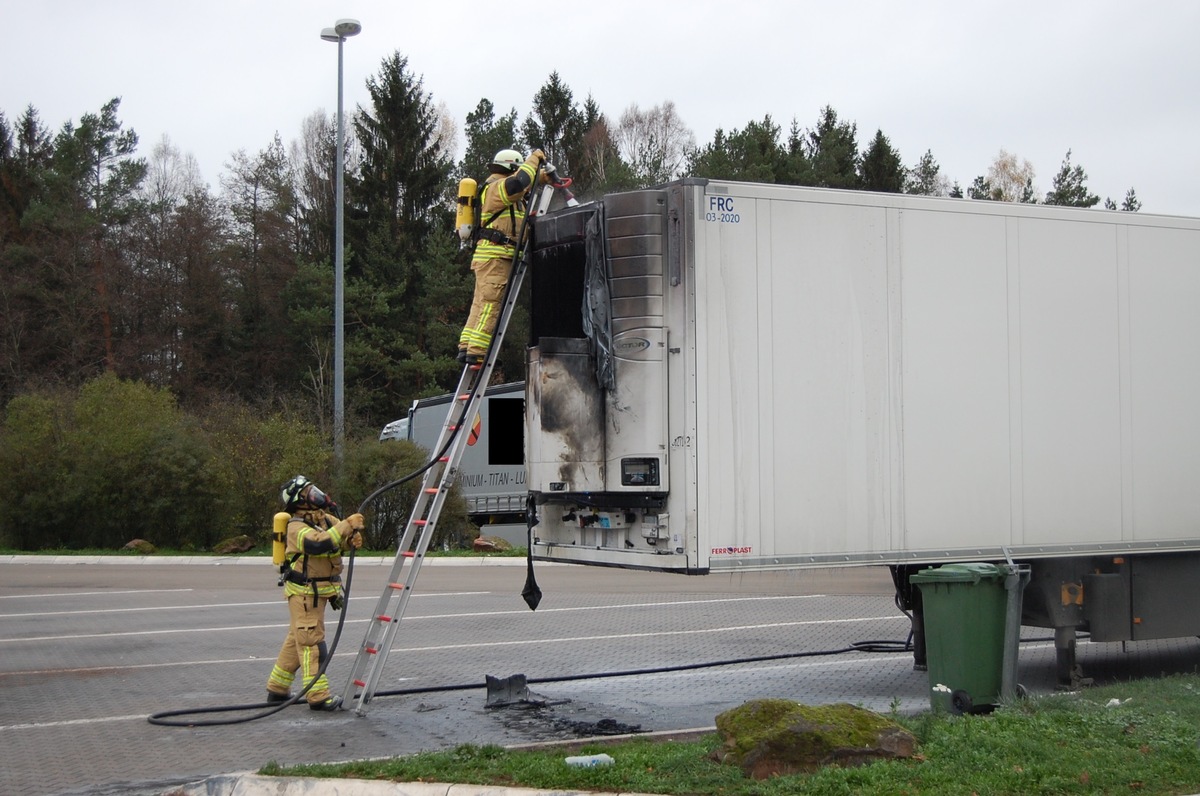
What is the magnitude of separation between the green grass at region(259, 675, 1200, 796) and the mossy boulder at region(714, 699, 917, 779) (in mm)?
110

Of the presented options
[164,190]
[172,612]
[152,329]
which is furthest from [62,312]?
[172,612]

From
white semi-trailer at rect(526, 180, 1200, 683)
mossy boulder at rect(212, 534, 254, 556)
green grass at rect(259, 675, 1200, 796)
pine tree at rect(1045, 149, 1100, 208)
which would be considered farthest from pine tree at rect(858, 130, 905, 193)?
green grass at rect(259, 675, 1200, 796)

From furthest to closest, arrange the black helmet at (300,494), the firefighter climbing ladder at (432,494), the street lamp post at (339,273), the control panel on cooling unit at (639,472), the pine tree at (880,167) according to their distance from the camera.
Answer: the pine tree at (880,167)
the street lamp post at (339,273)
the black helmet at (300,494)
the firefighter climbing ladder at (432,494)
the control panel on cooling unit at (639,472)

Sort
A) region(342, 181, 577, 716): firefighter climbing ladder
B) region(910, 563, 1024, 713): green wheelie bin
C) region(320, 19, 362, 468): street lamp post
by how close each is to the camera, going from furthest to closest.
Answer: region(320, 19, 362, 468): street lamp post → region(342, 181, 577, 716): firefighter climbing ladder → region(910, 563, 1024, 713): green wheelie bin

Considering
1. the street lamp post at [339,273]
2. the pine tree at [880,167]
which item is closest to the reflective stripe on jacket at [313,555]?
the street lamp post at [339,273]

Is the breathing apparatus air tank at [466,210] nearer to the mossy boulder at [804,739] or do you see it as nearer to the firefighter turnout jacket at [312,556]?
the firefighter turnout jacket at [312,556]

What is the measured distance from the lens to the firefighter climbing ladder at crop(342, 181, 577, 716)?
9078mm

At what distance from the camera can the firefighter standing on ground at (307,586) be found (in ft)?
30.6

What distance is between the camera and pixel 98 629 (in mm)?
14727

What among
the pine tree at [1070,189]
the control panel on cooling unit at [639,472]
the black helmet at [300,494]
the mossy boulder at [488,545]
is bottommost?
the mossy boulder at [488,545]

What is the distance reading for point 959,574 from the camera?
28.0 ft

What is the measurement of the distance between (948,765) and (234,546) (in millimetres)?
21429

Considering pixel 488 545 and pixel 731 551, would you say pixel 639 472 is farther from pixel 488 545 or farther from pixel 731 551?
pixel 488 545

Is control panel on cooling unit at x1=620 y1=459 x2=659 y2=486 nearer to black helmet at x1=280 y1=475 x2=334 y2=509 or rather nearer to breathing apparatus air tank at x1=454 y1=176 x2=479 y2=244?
breathing apparatus air tank at x1=454 y1=176 x2=479 y2=244
